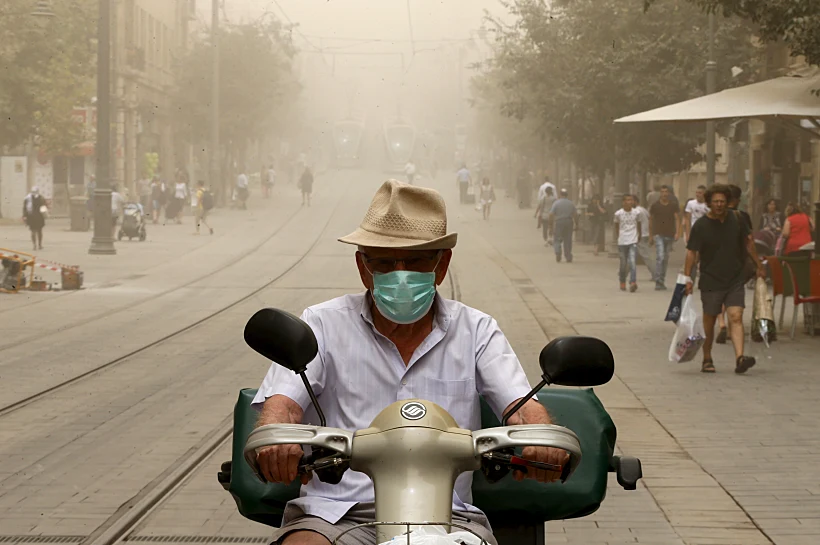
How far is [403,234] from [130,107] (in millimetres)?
51645

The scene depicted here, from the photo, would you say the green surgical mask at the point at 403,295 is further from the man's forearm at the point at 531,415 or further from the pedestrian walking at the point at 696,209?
the pedestrian walking at the point at 696,209

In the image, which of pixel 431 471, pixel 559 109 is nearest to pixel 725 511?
pixel 431 471

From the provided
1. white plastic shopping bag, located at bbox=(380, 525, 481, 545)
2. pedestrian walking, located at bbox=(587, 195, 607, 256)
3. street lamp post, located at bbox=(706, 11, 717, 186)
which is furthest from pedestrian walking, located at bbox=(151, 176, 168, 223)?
white plastic shopping bag, located at bbox=(380, 525, 481, 545)

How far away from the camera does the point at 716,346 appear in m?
15.2

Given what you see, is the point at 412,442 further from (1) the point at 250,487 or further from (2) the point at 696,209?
(2) the point at 696,209

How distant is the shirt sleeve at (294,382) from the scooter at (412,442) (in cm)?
29

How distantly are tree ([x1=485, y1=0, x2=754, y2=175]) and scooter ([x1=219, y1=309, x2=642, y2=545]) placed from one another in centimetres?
2517

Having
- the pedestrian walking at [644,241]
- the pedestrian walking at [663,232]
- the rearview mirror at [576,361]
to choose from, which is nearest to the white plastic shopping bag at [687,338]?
the rearview mirror at [576,361]

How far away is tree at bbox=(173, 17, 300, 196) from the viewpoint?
195 ft

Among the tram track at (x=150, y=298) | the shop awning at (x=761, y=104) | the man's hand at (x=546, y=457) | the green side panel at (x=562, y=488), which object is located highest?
the shop awning at (x=761, y=104)

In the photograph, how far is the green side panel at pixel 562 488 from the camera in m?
3.89

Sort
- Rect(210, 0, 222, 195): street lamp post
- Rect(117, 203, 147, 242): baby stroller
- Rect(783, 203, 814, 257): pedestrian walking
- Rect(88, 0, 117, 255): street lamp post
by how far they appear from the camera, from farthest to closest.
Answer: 1. Rect(210, 0, 222, 195): street lamp post
2. Rect(117, 203, 147, 242): baby stroller
3. Rect(88, 0, 117, 255): street lamp post
4. Rect(783, 203, 814, 257): pedestrian walking

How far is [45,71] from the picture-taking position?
3975cm

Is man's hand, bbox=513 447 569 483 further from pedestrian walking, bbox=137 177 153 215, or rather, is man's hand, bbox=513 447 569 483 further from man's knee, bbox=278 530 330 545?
pedestrian walking, bbox=137 177 153 215
